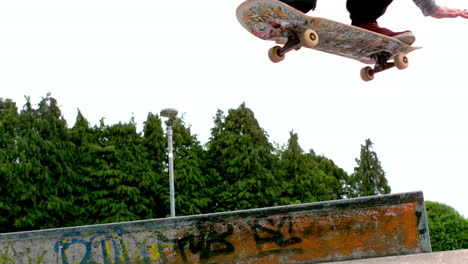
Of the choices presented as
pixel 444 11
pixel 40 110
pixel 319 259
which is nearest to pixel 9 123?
pixel 40 110

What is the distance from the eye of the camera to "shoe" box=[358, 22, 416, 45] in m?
6.87

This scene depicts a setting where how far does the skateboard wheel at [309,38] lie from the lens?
258 inches

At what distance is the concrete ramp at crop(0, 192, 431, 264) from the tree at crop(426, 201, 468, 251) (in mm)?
16148

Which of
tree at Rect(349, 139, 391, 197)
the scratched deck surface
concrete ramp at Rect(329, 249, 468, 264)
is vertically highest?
the scratched deck surface

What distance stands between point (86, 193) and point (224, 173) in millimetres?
7024

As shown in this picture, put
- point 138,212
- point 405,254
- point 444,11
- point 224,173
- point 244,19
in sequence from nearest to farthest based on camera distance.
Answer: point 444,11
point 244,19
point 405,254
point 138,212
point 224,173

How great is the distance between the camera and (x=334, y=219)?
8258 millimetres

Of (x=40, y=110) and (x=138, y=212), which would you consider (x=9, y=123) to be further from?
(x=138, y=212)

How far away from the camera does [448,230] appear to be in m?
22.9

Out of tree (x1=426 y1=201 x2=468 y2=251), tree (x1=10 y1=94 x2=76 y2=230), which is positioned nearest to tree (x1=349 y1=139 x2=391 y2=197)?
tree (x1=426 y1=201 x2=468 y2=251)

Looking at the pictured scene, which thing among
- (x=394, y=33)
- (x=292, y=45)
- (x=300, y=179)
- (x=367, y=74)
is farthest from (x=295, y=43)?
(x=300, y=179)

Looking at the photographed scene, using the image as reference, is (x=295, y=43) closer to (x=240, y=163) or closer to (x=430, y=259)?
(x=430, y=259)

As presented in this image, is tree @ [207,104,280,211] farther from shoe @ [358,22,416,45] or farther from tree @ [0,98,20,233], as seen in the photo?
shoe @ [358,22,416,45]

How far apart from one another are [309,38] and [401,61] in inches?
71.5
